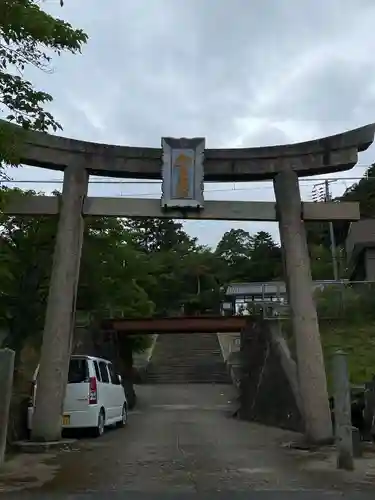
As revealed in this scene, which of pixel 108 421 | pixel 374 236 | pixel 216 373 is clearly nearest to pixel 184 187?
pixel 108 421

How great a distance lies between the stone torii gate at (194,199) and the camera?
46.9ft

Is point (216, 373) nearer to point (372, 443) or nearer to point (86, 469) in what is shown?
point (372, 443)

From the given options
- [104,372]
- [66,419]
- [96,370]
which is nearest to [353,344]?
[104,372]

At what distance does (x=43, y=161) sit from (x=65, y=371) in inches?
175

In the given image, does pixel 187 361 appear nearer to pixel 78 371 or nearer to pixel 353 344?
Result: pixel 353 344

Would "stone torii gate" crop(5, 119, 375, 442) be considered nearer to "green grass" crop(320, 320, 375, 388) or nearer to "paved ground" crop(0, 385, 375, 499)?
"paved ground" crop(0, 385, 375, 499)

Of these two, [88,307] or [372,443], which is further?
[88,307]

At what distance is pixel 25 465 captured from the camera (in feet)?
35.2

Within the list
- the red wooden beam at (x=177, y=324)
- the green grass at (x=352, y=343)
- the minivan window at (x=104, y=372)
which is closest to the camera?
the minivan window at (x=104, y=372)

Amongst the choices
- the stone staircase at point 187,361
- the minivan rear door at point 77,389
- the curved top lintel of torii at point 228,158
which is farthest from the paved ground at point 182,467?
the stone staircase at point 187,361

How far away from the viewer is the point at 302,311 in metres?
14.5

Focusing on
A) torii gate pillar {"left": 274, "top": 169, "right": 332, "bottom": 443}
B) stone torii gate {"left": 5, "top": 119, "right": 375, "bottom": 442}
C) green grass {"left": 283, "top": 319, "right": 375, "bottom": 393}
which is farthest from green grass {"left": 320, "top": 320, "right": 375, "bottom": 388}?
stone torii gate {"left": 5, "top": 119, "right": 375, "bottom": 442}

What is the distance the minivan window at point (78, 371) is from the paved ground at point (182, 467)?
1.31m

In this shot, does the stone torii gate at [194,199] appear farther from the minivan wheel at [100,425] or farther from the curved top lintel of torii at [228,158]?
the minivan wheel at [100,425]
